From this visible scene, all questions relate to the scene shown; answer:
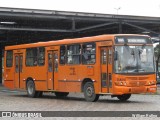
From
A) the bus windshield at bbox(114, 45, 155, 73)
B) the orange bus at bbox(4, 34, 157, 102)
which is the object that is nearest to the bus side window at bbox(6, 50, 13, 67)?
the orange bus at bbox(4, 34, 157, 102)

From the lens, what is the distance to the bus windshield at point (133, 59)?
20812 millimetres

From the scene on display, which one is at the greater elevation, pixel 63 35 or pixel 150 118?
pixel 63 35

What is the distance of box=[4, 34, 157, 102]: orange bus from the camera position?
821 inches

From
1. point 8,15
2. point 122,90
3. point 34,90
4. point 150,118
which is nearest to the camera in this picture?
point 150,118

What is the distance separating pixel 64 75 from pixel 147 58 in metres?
4.47

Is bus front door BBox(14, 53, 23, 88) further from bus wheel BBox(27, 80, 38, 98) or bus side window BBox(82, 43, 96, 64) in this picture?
bus side window BBox(82, 43, 96, 64)

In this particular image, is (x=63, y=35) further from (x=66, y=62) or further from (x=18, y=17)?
(x=66, y=62)

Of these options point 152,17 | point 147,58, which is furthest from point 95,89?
point 152,17

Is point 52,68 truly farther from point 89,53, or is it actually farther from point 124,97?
point 124,97

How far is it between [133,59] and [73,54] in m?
3.36

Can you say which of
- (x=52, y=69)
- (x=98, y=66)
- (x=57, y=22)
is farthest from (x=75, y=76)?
(x=57, y=22)

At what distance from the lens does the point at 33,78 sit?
88.2 ft

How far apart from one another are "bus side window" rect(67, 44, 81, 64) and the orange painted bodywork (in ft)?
0.66

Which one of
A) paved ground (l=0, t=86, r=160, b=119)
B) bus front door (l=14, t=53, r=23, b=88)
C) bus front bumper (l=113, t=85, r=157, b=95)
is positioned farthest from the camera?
bus front door (l=14, t=53, r=23, b=88)
